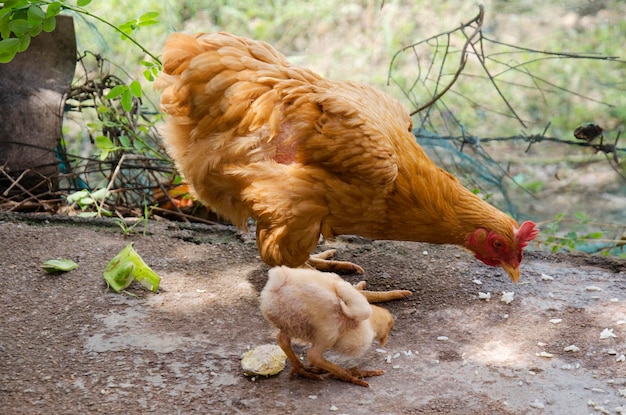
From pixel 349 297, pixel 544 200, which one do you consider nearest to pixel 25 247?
pixel 349 297

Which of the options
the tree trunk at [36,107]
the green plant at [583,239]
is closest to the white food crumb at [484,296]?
the green plant at [583,239]

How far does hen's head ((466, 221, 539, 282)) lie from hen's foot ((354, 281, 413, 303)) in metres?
0.48

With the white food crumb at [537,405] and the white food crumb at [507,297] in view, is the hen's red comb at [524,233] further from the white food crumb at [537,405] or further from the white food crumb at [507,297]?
the white food crumb at [537,405]

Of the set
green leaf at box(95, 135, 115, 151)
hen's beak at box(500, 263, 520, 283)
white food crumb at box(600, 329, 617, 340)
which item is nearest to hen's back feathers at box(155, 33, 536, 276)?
hen's beak at box(500, 263, 520, 283)

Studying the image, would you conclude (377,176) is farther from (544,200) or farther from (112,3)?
(112,3)

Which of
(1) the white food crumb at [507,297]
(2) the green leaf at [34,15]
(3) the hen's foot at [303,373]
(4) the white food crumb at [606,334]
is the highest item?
(2) the green leaf at [34,15]

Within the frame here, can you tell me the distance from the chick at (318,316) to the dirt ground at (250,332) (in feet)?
0.37

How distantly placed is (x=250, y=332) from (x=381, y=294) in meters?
0.84

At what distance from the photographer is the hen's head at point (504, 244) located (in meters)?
3.74

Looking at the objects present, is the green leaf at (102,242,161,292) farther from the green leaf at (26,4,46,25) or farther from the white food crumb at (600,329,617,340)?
the white food crumb at (600,329,617,340)

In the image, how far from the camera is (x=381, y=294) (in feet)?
12.9

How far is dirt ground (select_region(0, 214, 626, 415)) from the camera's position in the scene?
2.91 metres

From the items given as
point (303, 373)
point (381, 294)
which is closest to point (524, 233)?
Result: point (381, 294)

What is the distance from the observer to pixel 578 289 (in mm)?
4141
